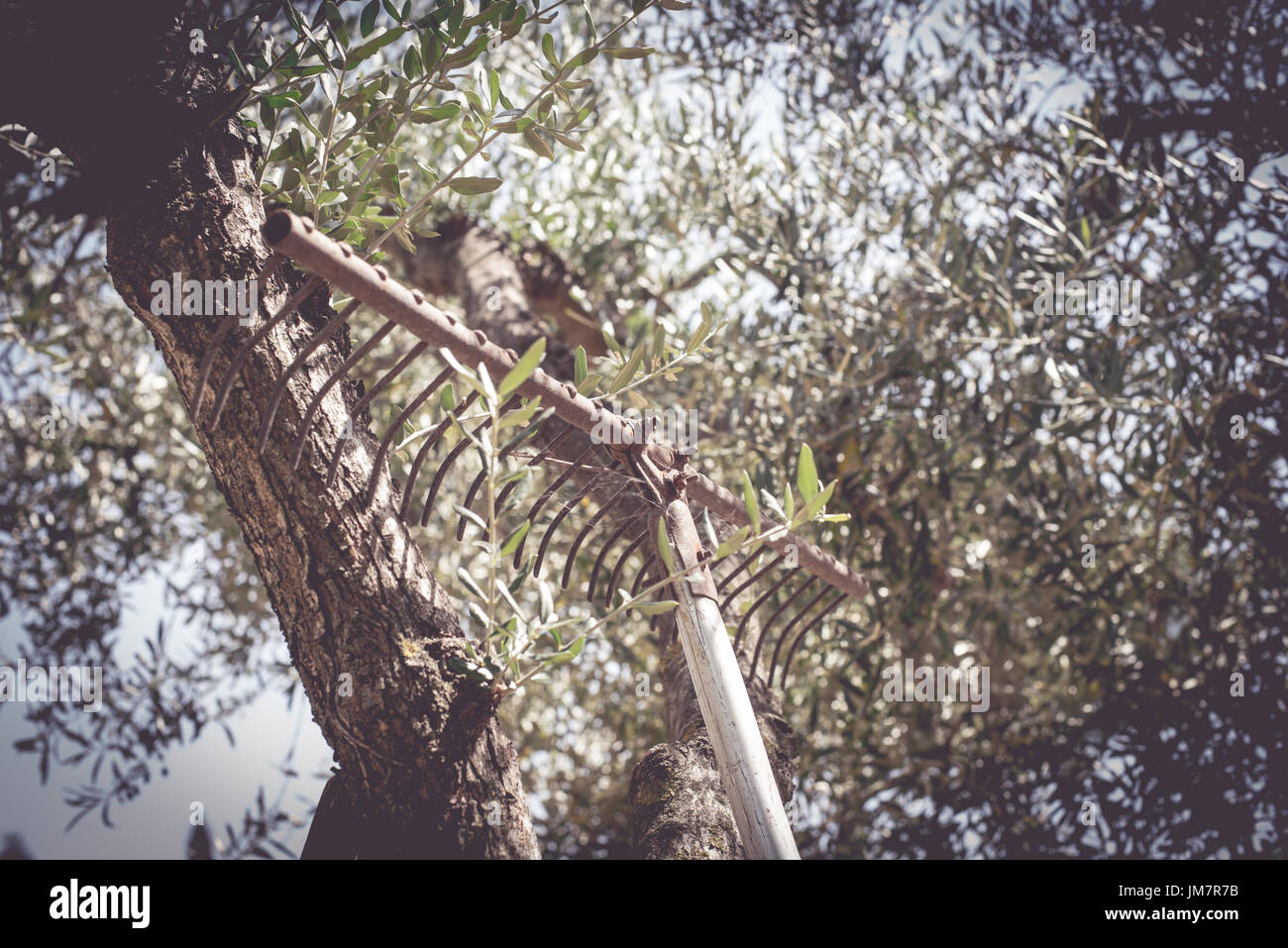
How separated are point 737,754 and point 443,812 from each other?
21.7 inches

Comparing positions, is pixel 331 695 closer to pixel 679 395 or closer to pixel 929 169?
pixel 679 395

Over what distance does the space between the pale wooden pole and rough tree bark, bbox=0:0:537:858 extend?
0.42 metres

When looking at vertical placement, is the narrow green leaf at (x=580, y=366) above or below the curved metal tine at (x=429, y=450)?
above

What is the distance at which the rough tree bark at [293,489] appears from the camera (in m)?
1.56

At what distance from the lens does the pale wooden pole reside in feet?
4.61

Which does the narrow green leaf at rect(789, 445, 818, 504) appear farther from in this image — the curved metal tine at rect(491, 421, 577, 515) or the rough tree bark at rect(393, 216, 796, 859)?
the rough tree bark at rect(393, 216, 796, 859)

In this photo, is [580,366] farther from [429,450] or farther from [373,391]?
[373,391]

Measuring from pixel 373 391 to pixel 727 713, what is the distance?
0.85 meters

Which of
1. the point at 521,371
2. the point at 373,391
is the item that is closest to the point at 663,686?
the point at 373,391

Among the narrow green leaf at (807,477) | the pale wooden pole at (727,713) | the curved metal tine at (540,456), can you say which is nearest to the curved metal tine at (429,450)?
the curved metal tine at (540,456)

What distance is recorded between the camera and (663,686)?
8.85ft

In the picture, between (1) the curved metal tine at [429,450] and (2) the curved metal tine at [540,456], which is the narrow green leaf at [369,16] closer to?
(1) the curved metal tine at [429,450]

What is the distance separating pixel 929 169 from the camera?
13.5 ft

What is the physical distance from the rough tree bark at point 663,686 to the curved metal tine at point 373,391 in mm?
1010
